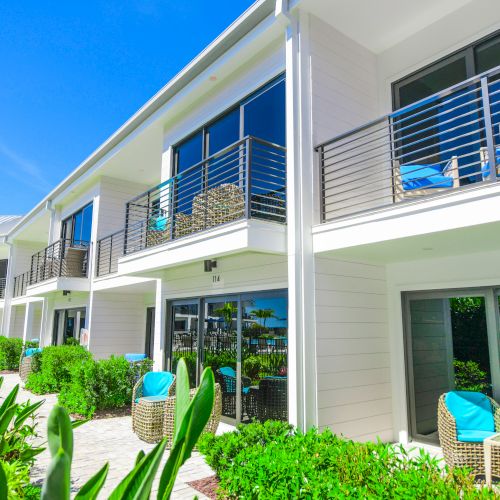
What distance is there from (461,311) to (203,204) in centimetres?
444

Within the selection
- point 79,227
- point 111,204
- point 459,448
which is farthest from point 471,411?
point 79,227

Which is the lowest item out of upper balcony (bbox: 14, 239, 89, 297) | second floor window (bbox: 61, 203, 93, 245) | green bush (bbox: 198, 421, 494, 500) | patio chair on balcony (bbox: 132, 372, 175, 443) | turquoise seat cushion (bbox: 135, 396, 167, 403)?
patio chair on balcony (bbox: 132, 372, 175, 443)

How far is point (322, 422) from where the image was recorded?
6.03 metres

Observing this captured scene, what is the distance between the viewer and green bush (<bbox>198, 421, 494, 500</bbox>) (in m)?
2.80

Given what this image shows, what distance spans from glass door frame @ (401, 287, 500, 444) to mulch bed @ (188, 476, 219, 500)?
3.37 m

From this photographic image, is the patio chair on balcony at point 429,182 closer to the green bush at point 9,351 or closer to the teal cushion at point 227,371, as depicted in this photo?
the teal cushion at point 227,371

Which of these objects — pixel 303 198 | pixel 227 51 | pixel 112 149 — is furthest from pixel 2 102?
pixel 303 198

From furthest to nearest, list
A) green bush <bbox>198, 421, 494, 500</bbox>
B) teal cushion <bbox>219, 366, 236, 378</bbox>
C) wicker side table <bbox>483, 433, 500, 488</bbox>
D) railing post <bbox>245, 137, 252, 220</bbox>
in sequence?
teal cushion <bbox>219, 366, 236, 378</bbox> → railing post <bbox>245, 137, 252, 220</bbox> → wicker side table <bbox>483, 433, 500, 488</bbox> → green bush <bbox>198, 421, 494, 500</bbox>

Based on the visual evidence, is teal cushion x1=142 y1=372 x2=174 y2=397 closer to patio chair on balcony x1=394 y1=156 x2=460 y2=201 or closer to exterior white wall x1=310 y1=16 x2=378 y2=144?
exterior white wall x1=310 y1=16 x2=378 y2=144

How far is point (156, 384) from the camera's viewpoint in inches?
313

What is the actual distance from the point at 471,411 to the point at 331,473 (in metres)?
3.17

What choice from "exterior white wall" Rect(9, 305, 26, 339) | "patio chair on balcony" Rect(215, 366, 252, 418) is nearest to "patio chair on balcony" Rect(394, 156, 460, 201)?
"patio chair on balcony" Rect(215, 366, 252, 418)

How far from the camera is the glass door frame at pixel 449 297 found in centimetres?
585

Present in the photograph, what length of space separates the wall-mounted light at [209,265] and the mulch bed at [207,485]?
3902mm
